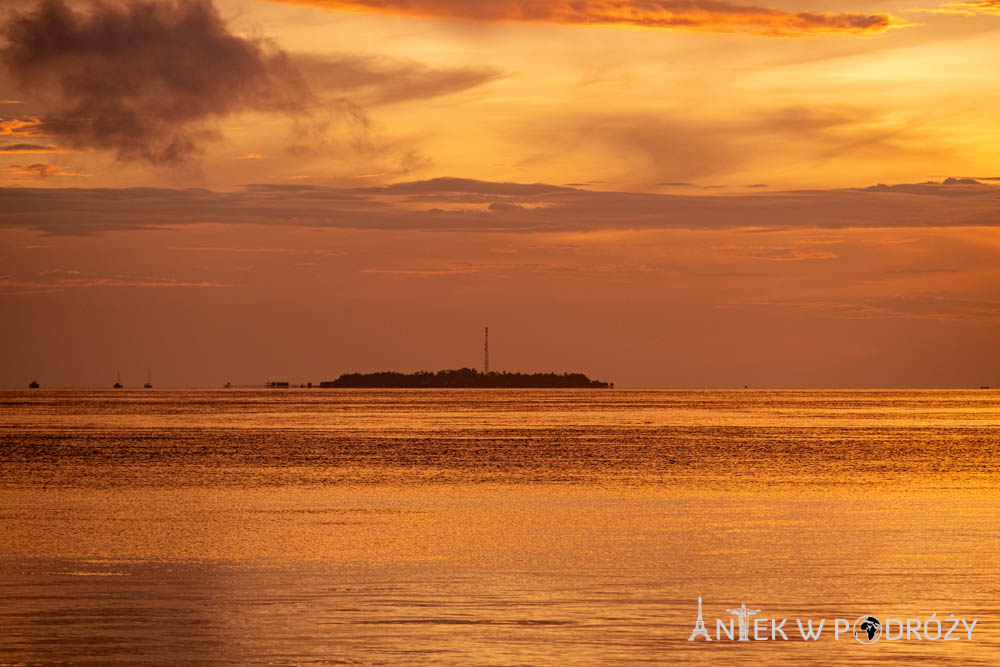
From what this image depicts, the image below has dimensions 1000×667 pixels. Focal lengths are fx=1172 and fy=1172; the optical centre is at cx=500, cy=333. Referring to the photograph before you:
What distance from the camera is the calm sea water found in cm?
1950

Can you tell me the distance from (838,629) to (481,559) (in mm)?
10731

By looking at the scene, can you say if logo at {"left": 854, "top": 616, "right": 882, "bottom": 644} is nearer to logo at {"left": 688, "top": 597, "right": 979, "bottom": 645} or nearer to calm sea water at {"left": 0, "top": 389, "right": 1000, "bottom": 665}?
logo at {"left": 688, "top": 597, "right": 979, "bottom": 645}

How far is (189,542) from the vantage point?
32.8 m

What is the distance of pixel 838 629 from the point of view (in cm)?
2061

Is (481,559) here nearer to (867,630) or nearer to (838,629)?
(838,629)

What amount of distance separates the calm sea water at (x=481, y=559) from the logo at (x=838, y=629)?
234 mm

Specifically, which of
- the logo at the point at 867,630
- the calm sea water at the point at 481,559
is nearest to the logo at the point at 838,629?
the logo at the point at 867,630

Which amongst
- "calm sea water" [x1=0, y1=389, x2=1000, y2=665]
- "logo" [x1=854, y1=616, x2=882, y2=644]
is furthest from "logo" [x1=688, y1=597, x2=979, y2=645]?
"calm sea water" [x1=0, y1=389, x2=1000, y2=665]

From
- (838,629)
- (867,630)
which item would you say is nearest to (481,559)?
(838,629)

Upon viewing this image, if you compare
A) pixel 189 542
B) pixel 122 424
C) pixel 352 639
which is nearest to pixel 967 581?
pixel 352 639

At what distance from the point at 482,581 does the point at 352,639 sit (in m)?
6.55

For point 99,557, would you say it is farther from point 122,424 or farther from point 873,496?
point 122,424

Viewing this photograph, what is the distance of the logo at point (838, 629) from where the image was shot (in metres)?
20.0

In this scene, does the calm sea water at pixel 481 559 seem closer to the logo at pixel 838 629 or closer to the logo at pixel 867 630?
the logo at pixel 838 629
